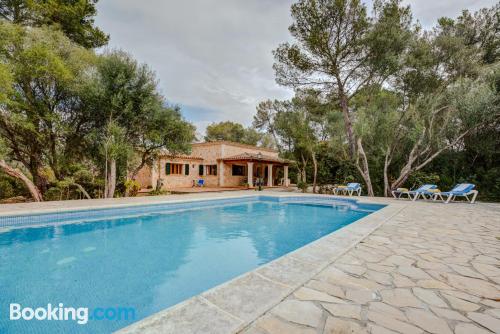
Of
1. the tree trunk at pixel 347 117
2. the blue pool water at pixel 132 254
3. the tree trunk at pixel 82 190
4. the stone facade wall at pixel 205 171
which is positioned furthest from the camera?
the stone facade wall at pixel 205 171

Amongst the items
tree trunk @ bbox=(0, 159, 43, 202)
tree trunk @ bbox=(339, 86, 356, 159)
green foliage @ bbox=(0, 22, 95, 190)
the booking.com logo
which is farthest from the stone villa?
the booking.com logo

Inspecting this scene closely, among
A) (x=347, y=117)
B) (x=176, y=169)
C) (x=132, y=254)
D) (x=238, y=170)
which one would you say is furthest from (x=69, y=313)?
(x=238, y=170)

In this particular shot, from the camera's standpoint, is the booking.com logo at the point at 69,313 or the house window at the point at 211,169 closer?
the booking.com logo at the point at 69,313

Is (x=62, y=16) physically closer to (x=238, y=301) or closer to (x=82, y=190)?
(x=82, y=190)

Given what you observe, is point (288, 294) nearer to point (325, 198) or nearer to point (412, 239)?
point (412, 239)

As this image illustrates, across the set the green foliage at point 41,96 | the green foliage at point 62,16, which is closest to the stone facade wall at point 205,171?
the green foliage at point 41,96

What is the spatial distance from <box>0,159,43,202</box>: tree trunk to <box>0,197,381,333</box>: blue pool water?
15.2 ft

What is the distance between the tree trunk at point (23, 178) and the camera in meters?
9.67

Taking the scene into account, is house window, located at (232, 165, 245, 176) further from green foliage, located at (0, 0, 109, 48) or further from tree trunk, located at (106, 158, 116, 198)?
green foliage, located at (0, 0, 109, 48)

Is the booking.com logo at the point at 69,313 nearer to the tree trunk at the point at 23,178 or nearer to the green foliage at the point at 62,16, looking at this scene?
the tree trunk at the point at 23,178

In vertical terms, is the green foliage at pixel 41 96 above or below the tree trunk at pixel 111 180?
above

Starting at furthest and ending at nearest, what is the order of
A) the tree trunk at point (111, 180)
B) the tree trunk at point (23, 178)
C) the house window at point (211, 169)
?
the house window at point (211, 169) → the tree trunk at point (111, 180) → the tree trunk at point (23, 178)

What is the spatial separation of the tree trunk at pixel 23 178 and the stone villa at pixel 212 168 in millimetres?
8225

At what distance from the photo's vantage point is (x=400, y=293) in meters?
2.40
